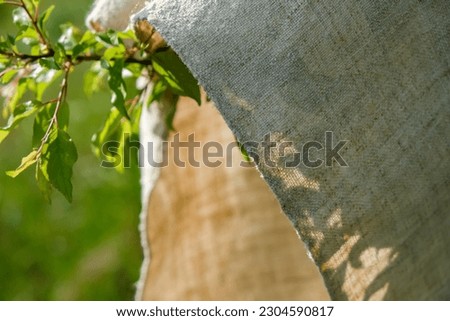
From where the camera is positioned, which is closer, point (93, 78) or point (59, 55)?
point (59, 55)

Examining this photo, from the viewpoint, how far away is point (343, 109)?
31.9 inches

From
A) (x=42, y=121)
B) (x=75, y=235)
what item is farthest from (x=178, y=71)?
(x=75, y=235)

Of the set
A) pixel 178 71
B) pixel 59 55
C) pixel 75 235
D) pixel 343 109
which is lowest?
pixel 75 235

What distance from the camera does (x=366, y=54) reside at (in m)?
0.80

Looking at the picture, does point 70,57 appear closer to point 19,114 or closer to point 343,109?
point 19,114

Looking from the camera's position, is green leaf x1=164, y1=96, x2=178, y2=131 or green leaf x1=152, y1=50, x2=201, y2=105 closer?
green leaf x1=152, y1=50, x2=201, y2=105

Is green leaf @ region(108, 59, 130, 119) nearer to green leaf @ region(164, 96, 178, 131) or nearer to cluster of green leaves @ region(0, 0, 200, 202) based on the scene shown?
cluster of green leaves @ region(0, 0, 200, 202)

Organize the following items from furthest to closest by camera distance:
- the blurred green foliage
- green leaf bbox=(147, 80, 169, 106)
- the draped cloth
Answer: the blurred green foliage, green leaf bbox=(147, 80, 169, 106), the draped cloth

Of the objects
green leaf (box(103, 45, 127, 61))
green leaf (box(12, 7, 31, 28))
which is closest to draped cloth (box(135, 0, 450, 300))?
green leaf (box(103, 45, 127, 61))

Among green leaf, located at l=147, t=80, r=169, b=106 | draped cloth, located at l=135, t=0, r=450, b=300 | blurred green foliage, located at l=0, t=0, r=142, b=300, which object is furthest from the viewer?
blurred green foliage, located at l=0, t=0, r=142, b=300

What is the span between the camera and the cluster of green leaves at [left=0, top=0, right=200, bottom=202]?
2.62 feet

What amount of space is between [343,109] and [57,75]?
0.38 m

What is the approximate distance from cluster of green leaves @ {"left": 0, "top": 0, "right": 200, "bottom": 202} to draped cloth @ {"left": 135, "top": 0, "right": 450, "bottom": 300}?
0.30 ft

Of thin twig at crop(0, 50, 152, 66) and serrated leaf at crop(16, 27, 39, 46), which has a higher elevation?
serrated leaf at crop(16, 27, 39, 46)
